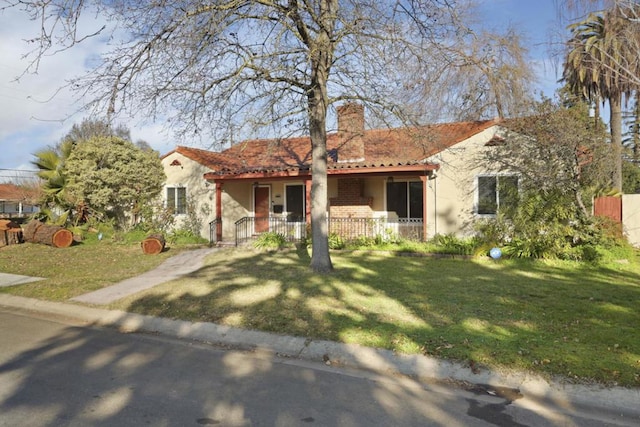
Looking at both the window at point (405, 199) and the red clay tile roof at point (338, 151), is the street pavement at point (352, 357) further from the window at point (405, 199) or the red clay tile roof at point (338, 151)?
the window at point (405, 199)

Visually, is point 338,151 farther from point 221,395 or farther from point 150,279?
point 221,395

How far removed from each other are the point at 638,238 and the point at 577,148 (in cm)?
408

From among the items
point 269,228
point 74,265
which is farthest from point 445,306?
point 269,228

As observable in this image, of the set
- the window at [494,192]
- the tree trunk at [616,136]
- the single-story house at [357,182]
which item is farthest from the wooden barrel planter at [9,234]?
the tree trunk at [616,136]

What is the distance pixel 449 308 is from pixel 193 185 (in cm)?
1337

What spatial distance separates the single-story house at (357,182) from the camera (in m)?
13.4

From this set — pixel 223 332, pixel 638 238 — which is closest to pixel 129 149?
pixel 223 332

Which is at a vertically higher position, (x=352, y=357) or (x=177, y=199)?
(x=177, y=199)

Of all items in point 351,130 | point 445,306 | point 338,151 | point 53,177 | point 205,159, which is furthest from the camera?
point 205,159

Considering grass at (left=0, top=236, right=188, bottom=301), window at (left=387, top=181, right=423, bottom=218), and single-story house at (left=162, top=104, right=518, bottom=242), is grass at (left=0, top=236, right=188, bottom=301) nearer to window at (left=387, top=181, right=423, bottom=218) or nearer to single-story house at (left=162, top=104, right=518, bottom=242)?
single-story house at (left=162, top=104, right=518, bottom=242)

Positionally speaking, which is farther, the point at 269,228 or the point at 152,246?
the point at 269,228

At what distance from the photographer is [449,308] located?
21.8 ft

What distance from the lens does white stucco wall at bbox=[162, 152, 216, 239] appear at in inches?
678

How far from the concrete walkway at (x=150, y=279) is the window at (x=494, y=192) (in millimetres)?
8759
